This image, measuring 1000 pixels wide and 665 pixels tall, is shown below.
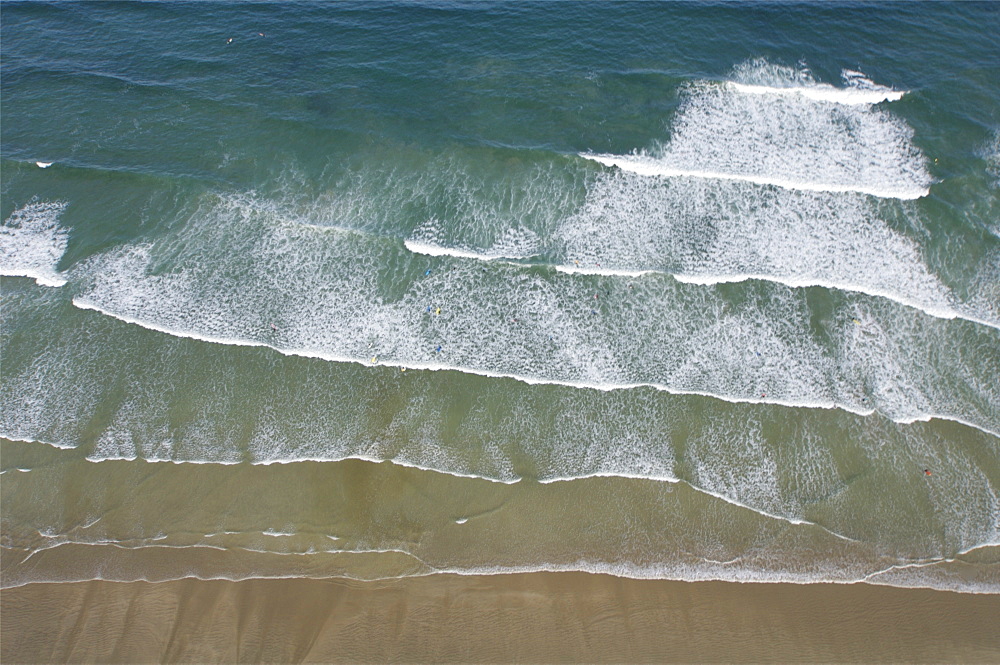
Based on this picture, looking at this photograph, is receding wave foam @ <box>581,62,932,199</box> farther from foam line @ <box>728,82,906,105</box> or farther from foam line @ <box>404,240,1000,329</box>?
foam line @ <box>404,240,1000,329</box>

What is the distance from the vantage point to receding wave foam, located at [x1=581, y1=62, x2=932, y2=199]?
20.1m

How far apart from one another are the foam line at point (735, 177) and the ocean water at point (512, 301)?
0.42ft

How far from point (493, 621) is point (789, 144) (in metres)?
19.2

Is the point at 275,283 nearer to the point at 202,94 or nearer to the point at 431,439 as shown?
the point at 431,439

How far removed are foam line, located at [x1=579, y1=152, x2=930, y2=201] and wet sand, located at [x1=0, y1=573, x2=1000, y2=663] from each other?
42.2ft

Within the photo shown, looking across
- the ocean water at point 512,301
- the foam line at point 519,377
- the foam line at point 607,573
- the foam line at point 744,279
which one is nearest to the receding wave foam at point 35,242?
the ocean water at point 512,301

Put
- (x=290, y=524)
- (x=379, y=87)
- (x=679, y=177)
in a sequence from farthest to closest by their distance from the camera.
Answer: (x=379, y=87)
(x=679, y=177)
(x=290, y=524)

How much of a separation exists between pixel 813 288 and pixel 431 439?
1240 centimetres

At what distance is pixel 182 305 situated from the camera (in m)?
17.8

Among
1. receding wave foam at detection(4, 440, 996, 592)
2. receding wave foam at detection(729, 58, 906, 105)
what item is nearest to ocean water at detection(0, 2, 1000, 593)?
receding wave foam at detection(4, 440, 996, 592)

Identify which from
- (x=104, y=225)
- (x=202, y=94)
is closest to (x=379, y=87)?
(x=202, y=94)

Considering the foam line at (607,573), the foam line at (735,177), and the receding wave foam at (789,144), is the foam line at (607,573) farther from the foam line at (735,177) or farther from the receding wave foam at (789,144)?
the receding wave foam at (789,144)

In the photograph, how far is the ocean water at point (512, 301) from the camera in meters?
13.9

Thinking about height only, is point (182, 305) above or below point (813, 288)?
below
